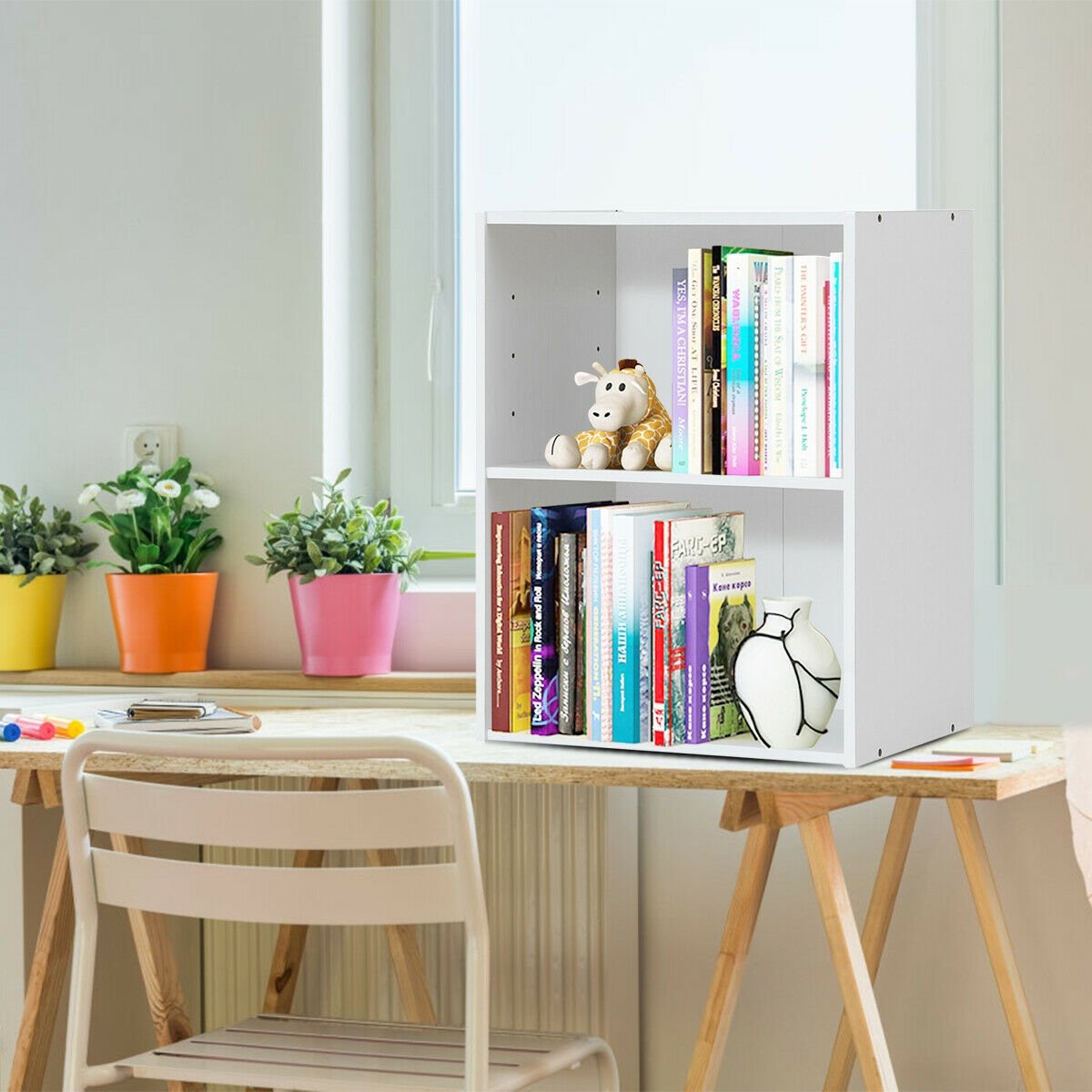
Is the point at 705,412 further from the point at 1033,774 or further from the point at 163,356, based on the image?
the point at 163,356

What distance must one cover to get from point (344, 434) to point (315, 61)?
51cm

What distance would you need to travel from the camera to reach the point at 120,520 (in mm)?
2229

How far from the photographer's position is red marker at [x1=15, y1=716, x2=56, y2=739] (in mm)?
1822

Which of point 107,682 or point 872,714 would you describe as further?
point 107,682

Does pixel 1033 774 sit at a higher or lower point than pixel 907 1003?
higher

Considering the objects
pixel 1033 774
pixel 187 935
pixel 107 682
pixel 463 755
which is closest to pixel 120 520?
pixel 107 682

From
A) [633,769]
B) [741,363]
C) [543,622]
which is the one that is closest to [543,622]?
[543,622]

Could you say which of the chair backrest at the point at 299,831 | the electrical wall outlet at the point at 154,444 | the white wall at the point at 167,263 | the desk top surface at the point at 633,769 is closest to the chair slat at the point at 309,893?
the chair backrest at the point at 299,831

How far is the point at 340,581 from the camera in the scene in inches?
83.4

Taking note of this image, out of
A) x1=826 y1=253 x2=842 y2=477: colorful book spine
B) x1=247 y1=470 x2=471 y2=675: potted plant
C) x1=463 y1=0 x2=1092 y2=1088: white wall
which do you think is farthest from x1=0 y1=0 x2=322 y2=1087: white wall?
x1=826 y1=253 x2=842 y2=477: colorful book spine

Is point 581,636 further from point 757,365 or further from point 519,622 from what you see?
point 757,365

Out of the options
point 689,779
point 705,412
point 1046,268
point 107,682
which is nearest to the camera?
point 689,779

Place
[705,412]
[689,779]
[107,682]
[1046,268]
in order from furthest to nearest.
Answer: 1. [107,682]
2. [1046,268]
3. [705,412]
4. [689,779]

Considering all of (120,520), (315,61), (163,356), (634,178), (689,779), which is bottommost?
(689,779)
